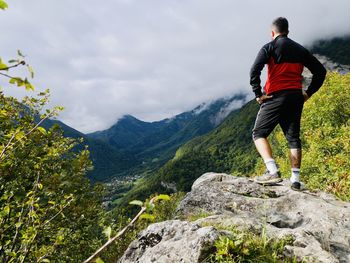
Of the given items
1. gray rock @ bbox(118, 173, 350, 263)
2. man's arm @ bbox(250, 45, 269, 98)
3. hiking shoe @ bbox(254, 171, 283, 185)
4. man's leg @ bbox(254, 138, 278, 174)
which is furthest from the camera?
hiking shoe @ bbox(254, 171, 283, 185)

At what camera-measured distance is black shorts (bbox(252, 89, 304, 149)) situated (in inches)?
354

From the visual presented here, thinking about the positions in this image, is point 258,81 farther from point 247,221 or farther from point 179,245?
point 179,245

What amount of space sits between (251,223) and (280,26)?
541 cm

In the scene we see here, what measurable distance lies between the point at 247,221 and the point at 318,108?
34722 mm

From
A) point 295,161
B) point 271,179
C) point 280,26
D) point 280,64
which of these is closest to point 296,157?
point 295,161

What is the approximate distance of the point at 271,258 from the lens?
4.92 meters

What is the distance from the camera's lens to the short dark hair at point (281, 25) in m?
9.13

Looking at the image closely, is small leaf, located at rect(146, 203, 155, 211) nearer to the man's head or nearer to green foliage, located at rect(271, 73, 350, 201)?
the man's head

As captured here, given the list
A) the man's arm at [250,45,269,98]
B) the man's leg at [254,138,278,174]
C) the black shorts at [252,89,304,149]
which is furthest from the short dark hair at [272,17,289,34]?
the man's leg at [254,138,278,174]

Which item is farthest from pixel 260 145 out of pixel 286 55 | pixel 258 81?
pixel 286 55

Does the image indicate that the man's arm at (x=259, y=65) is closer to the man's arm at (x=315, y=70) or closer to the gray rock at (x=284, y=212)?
the man's arm at (x=315, y=70)

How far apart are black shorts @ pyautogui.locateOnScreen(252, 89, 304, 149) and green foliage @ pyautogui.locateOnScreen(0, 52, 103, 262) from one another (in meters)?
4.93

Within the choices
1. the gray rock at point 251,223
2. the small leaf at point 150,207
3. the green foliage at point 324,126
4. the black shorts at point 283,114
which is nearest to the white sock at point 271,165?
the gray rock at point 251,223

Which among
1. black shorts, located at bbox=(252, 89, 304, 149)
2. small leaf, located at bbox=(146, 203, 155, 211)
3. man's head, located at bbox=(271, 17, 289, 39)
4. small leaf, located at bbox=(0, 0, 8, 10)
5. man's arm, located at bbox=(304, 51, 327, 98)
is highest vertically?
man's head, located at bbox=(271, 17, 289, 39)
